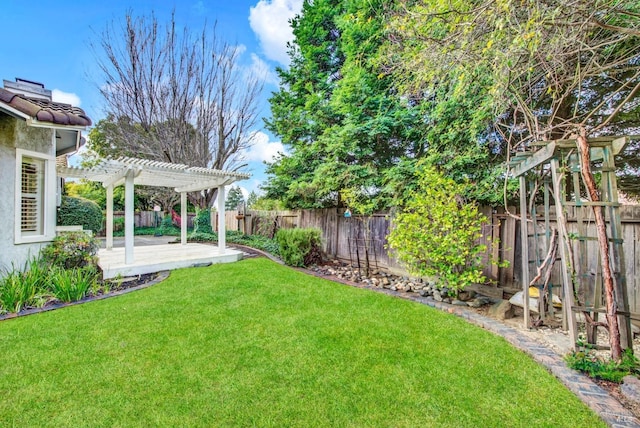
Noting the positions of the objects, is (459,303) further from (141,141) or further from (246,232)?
(141,141)

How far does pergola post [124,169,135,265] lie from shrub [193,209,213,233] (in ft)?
19.8

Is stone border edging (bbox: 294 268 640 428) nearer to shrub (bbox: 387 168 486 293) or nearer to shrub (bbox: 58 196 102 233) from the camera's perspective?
shrub (bbox: 387 168 486 293)

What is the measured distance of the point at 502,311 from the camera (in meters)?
4.14

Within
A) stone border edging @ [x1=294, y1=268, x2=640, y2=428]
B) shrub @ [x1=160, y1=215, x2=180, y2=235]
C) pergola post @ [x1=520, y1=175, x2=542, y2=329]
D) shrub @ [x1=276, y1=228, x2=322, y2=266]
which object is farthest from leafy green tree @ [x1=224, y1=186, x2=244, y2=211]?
pergola post @ [x1=520, y1=175, x2=542, y2=329]

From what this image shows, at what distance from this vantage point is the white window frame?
5195 mm

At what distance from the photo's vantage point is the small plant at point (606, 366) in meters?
2.51

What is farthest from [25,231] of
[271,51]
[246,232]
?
[271,51]

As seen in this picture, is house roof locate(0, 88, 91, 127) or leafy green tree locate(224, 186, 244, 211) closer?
house roof locate(0, 88, 91, 127)

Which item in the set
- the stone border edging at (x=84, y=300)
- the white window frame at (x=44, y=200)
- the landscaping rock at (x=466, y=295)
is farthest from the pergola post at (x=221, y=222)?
the landscaping rock at (x=466, y=295)

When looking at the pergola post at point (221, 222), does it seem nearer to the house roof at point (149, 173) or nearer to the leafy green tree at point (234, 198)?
the house roof at point (149, 173)

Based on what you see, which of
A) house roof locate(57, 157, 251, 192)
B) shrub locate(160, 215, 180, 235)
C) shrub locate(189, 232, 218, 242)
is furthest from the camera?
shrub locate(160, 215, 180, 235)

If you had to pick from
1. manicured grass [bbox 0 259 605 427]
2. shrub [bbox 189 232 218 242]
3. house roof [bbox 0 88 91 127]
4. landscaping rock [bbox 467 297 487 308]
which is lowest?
manicured grass [bbox 0 259 605 427]

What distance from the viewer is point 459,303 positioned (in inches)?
184

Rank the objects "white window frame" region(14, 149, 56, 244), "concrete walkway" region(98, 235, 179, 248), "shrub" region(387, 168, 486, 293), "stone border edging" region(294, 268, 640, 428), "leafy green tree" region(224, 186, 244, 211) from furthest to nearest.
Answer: "leafy green tree" region(224, 186, 244, 211) → "concrete walkway" region(98, 235, 179, 248) → "white window frame" region(14, 149, 56, 244) → "shrub" region(387, 168, 486, 293) → "stone border edging" region(294, 268, 640, 428)
